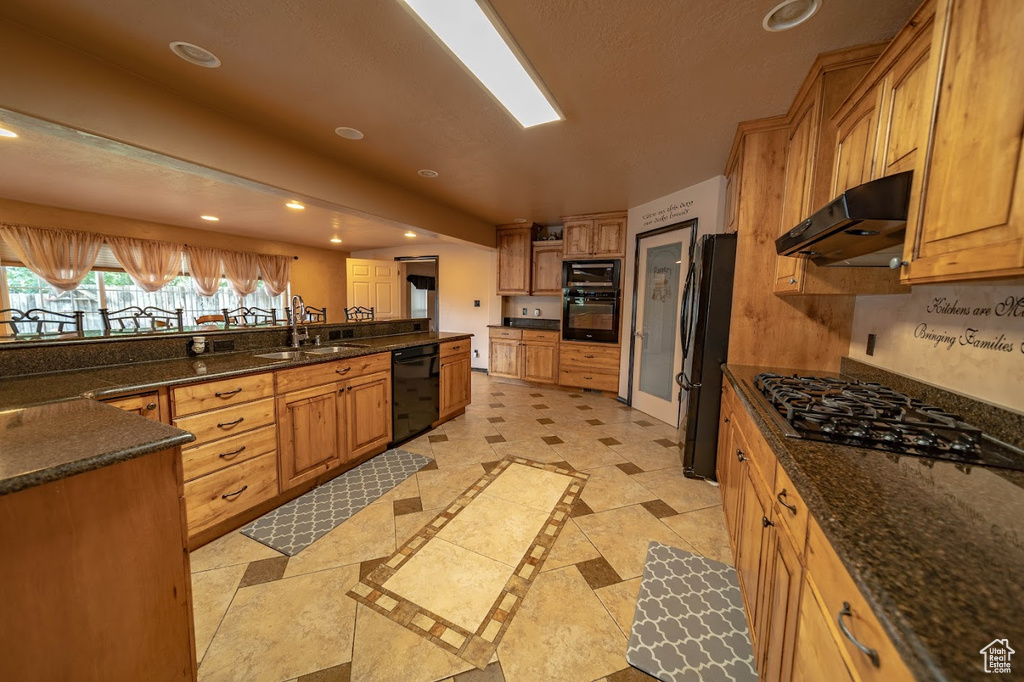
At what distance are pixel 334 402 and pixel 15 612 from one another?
1728 mm

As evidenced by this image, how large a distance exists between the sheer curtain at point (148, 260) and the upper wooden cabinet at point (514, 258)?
498 cm

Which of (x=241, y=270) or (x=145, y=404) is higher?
(x=241, y=270)

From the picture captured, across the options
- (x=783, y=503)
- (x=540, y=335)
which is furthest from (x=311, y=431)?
(x=540, y=335)

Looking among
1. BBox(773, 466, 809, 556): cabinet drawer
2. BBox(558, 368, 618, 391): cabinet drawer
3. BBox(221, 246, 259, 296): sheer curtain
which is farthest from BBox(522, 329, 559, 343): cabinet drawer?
BBox(221, 246, 259, 296): sheer curtain

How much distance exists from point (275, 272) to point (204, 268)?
106 cm

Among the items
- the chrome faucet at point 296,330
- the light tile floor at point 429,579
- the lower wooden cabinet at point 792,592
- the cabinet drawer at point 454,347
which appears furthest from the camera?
the cabinet drawer at point 454,347

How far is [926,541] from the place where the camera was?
2.11 feet

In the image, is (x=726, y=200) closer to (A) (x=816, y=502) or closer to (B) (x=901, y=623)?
(A) (x=816, y=502)

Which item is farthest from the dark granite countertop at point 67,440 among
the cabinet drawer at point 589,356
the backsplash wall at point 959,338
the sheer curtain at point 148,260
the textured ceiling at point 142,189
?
the sheer curtain at point 148,260

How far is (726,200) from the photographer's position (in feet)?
10.1

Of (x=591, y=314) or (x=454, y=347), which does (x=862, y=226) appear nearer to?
(x=454, y=347)

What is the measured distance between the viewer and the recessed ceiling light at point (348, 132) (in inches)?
92.4

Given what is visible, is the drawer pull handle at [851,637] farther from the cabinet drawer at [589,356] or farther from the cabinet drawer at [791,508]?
the cabinet drawer at [589,356]

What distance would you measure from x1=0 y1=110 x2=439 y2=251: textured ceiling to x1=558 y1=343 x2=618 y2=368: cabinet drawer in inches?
98.5
